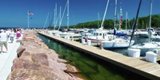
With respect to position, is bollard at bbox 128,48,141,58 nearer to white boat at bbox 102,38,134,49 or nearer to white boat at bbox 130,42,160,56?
white boat at bbox 130,42,160,56

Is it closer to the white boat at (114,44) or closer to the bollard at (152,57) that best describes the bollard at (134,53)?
the bollard at (152,57)

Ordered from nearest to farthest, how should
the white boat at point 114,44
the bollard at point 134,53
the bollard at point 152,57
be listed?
the bollard at point 152,57
the bollard at point 134,53
the white boat at point 114,44

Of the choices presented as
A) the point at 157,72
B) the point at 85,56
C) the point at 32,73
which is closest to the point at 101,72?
the point at 157,72

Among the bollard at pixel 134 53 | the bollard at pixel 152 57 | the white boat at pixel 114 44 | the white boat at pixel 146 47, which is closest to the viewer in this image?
the bollard at pixel 152 57

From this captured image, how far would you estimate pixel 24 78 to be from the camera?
28.9ft

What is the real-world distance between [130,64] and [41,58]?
5864 mm

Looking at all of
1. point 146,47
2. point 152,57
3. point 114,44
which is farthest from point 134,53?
point 114,44

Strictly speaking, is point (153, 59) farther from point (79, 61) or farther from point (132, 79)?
point (79, 61)

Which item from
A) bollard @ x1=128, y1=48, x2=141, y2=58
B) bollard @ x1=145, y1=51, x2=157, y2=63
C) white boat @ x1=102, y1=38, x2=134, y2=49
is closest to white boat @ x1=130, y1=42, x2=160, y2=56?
bollard @ x1=128, y1=48, x2=141, y2=58

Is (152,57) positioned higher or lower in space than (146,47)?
lower

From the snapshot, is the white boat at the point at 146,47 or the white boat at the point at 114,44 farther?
the white boat at the point at 114,44

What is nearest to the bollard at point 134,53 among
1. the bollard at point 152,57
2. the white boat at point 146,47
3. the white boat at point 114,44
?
the bollard at point 152,57

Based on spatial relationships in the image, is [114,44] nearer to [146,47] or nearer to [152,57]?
[146,47]

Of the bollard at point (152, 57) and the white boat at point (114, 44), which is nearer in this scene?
the bollard at point (152, 57)
